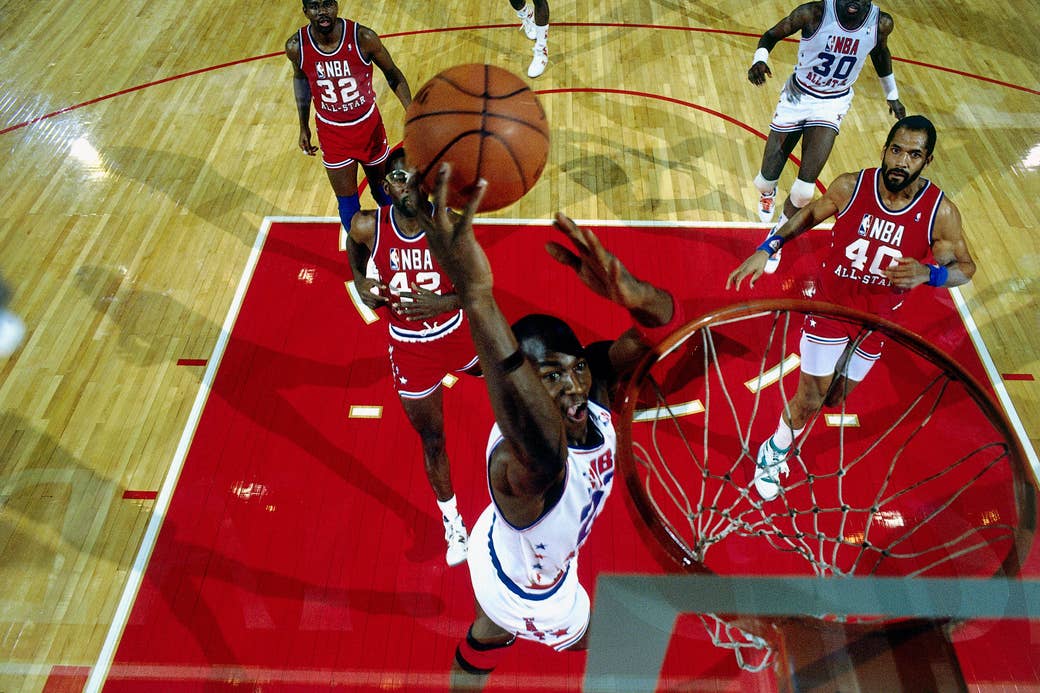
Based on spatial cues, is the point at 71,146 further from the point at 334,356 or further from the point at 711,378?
the point at 711,378

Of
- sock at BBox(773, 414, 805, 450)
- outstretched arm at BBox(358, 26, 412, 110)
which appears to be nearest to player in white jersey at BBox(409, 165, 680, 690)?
sock at BBox(773, 414, 805, 450)

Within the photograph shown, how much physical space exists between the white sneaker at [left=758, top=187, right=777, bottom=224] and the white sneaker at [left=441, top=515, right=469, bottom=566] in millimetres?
3350

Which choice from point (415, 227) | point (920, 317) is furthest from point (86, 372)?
point (920, 317)

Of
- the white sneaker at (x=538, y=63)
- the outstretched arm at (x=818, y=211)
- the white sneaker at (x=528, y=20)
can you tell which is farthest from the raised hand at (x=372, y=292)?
the white sneaker at (x=528, y=20)

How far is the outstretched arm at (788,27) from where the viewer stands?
4664mm

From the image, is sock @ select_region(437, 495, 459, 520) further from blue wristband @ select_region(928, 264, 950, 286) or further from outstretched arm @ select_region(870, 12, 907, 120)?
outstretched arm @ select_region(870, 12, 907, 120)

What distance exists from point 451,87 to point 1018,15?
8.26m

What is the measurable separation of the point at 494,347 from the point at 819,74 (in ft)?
13.2

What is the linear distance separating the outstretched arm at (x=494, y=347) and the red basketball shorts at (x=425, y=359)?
60.4 inches

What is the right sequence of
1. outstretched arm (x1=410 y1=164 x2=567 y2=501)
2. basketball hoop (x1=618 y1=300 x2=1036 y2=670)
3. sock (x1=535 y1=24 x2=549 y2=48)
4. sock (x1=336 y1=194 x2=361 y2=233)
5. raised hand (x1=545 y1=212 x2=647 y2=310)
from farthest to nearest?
sock (x1=535 y1=24 x2=549 y2=48)
sock (x1=336 y1=194 x2=361 y2=233)
basketball hoop (x1=618 y1=300 x2=1036 y2=670)
raised hand (x1=545 y1=212 x2=647 y2=310)
outstretched arm (x1=410 y1=164 x2=567 y2=501)

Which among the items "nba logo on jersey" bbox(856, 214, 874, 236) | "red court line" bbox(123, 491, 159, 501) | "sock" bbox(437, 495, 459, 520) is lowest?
"red court line" bbox(123, 491, 159, 501)

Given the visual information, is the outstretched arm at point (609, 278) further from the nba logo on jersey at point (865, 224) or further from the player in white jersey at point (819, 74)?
the player in white jersey at point (819, 74)

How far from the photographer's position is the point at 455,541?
376cm

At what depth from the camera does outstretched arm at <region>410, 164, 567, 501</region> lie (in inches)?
68.8
